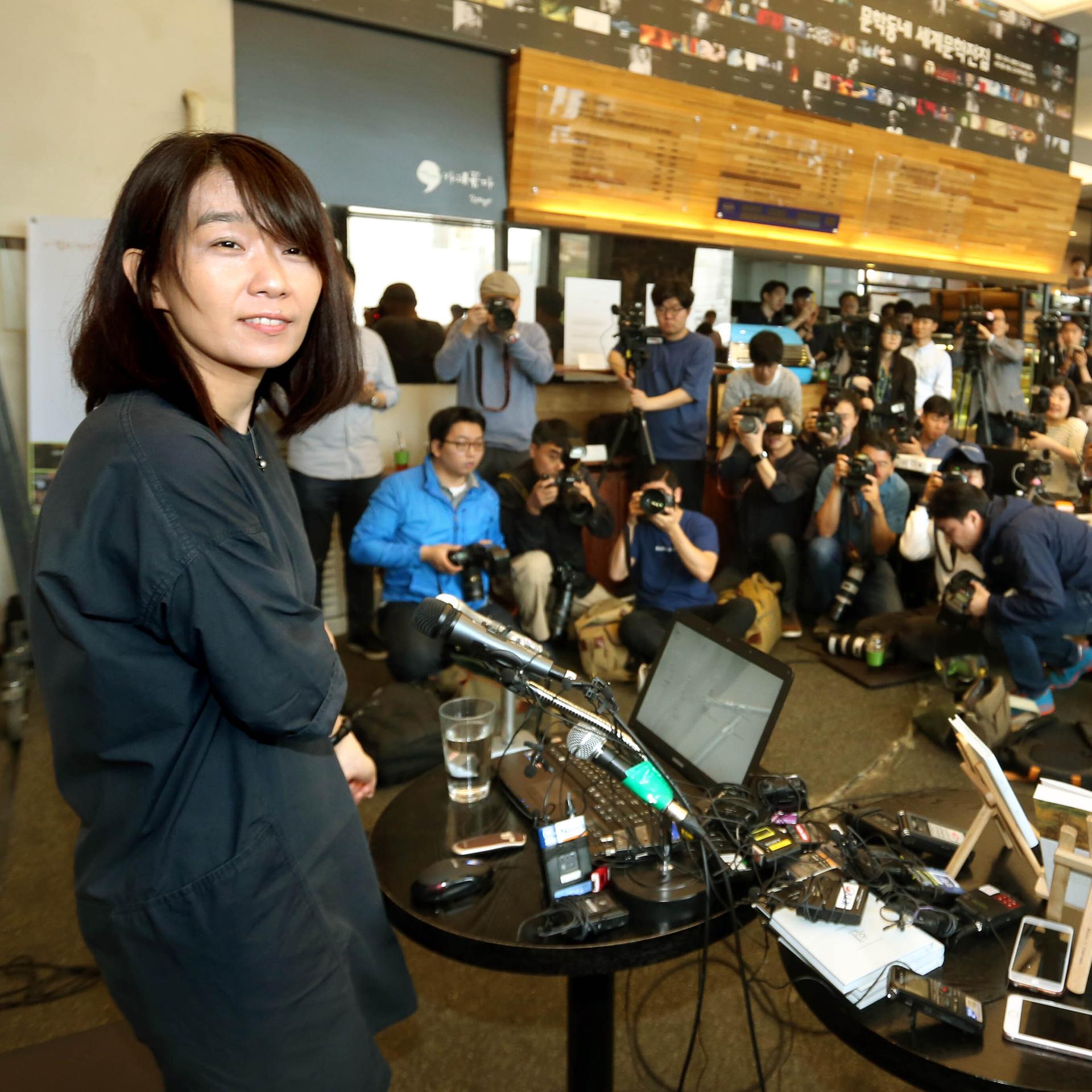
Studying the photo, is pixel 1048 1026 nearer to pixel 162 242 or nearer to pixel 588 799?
pixel 588 799

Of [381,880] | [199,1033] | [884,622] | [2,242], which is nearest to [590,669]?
[884,622]

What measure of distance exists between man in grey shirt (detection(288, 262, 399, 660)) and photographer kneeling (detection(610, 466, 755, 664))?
1060 mm

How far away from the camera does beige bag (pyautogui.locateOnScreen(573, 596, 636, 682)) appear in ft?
10.5

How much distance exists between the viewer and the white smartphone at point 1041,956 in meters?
1.00

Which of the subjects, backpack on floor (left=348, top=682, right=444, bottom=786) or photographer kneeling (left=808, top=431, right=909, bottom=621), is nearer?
backpack on floor (left=348, top=682, right=444, bottom=786)

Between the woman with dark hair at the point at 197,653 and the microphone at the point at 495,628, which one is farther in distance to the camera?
the microphone at the point at 495,628

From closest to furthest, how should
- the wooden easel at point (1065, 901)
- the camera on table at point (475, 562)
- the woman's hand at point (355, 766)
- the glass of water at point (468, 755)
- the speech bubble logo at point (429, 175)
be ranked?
the wooden easel at point (1065, 901) → the woman's hand at point (355, 766) → the glass of water at point (468, 755) → the camera on table at point (475, 562) → the speech bubble logo at point (429, 175)

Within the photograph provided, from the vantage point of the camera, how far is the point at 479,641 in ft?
3.36

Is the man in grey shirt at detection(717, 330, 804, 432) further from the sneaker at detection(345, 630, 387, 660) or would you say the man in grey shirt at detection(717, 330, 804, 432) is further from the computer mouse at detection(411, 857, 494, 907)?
the computer mouse at detection(411, 857, 494, 907)

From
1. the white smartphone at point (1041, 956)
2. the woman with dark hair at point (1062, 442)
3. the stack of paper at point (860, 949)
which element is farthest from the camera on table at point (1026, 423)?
the stack of paper at point (860, 949)

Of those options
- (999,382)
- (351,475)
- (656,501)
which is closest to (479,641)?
(656,501)

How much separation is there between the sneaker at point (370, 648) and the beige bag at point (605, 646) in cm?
87

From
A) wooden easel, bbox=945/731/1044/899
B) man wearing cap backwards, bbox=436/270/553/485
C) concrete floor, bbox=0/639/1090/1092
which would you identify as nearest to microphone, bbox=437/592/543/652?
wooden easel, bbox=945/731/1044/899

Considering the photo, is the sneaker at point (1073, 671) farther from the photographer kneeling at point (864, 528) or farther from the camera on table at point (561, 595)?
the camera on table at point (561, 595)
